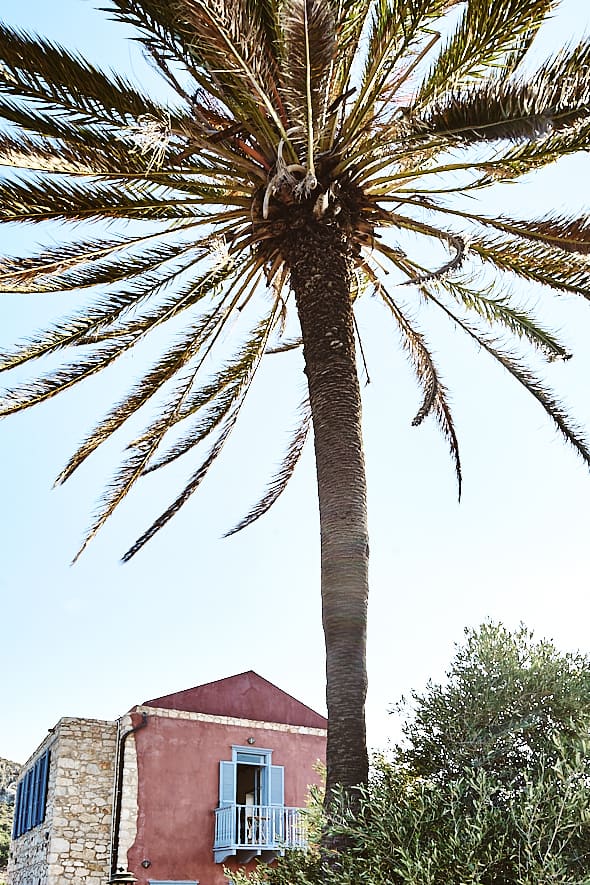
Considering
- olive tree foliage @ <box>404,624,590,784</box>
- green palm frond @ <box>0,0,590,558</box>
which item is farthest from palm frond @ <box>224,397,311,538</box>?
olive tree foliage @ <box>404,624,590,784</box>

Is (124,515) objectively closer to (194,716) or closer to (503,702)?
(503,702)

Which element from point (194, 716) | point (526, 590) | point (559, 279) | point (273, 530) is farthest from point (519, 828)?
point (194, 716)

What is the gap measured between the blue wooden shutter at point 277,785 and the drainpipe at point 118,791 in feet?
10.2

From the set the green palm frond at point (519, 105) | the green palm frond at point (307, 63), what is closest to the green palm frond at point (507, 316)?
the green palm frond at point (307, 63)

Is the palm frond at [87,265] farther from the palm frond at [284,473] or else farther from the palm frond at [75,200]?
the palm frond at [284,473]

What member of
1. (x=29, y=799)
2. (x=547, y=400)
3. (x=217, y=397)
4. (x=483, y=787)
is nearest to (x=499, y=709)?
(x=483, y=787)

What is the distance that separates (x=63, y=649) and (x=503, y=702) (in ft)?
55.7

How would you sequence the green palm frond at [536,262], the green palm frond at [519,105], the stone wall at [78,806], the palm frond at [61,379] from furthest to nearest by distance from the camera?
the stone wall at [78,806]
the palm frond at [61,379]
the green palm frond at [536,262]
the green palm frond at [519,105]

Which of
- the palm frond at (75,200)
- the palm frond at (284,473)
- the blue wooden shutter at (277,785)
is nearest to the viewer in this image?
the palm frond at (75,200)

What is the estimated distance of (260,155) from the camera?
7.20 m

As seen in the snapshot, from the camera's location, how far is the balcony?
51.9 feet

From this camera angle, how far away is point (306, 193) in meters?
6.89

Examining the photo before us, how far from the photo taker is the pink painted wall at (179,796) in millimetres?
15453

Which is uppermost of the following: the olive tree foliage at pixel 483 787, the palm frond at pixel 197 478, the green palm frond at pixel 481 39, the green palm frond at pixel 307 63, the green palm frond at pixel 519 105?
the green palm frond at pixel 481 39
